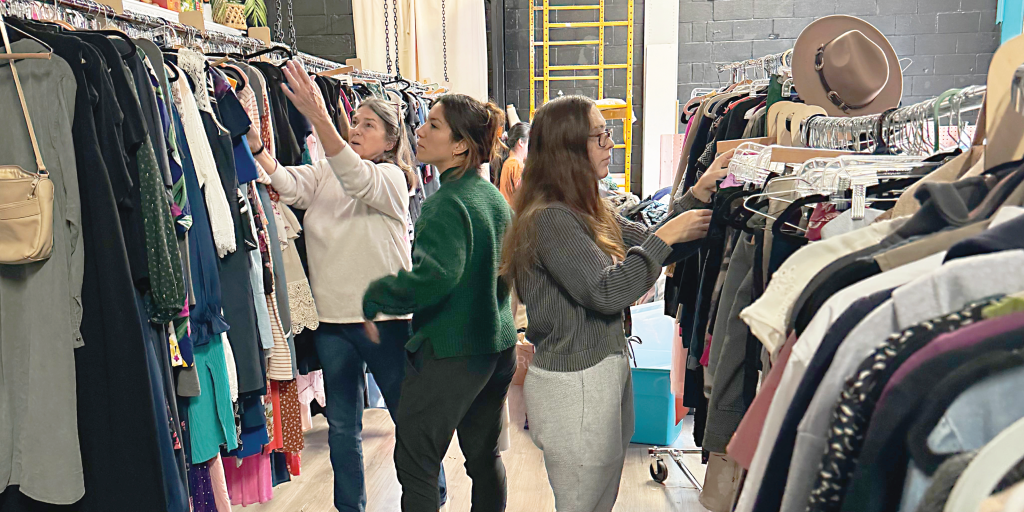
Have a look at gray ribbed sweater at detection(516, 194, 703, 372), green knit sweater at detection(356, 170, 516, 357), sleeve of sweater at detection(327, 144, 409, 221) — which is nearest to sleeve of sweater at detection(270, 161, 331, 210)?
sleeve of sweater at detection(327, 144, 409, 221)

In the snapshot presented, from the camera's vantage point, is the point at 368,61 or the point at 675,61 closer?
the point at 368,61

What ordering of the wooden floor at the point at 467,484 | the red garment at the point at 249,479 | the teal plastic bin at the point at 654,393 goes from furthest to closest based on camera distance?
the teal plastic bin at the point at 654,393 < the wooden floor at the point at 467,484 < the red garment at the point at 249,479

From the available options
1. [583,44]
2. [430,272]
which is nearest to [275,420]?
[430,272]

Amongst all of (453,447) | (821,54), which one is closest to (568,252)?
(821,54)

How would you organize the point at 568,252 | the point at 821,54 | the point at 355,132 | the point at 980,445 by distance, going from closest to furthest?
1. the point at 980,445
2. the point at 568,252
3. the point at 821,54
4. the point at 355,132

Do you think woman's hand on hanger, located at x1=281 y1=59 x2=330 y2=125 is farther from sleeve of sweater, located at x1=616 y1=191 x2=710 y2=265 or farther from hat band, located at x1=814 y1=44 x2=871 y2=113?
hat band, located at x1=814 y1=44 x2=871 y2=113

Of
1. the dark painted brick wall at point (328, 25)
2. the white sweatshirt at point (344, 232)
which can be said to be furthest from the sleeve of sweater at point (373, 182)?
the dark painted brick wall at point (328, 25)

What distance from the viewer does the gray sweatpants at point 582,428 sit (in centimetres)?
180

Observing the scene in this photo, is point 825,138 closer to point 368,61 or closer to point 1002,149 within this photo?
point 1002,149

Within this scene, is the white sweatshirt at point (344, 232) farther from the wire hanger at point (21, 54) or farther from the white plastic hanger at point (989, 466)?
the white plastic hanger at point (989, 466)

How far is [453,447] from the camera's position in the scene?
11.4ft

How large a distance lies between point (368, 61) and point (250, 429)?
3.41m

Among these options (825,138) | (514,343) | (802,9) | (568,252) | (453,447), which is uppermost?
(802,9)

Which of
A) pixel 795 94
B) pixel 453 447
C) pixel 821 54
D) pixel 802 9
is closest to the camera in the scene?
pixel 821 54
